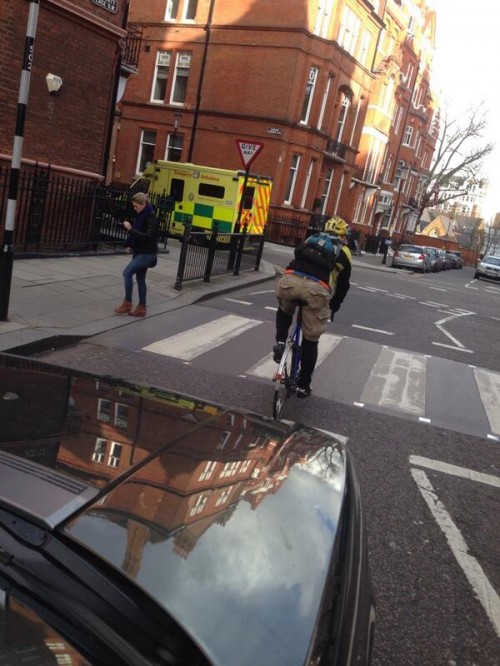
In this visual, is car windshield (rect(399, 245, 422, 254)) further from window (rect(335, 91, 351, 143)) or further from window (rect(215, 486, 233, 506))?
window (rect(215, 486, 233, 506))

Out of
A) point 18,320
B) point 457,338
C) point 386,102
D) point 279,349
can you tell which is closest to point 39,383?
point 279,349

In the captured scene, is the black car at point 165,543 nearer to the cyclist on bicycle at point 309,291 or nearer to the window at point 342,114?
the cyclist on bicycle at point 309,291

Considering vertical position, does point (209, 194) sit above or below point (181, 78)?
below

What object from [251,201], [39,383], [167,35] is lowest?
[39,383]

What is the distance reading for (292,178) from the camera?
3062cm

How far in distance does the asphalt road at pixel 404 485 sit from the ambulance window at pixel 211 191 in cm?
1154

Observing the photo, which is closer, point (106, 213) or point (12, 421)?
point (12, 421)

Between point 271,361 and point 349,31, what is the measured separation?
29628 mm

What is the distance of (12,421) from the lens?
1.87 meters

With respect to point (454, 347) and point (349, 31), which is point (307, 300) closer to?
point (454, 347)

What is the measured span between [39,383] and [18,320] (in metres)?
5.00

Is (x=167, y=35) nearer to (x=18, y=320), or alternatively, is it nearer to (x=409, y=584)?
(x=18, y=320)

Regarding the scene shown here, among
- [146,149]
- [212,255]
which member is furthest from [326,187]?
[212,255]

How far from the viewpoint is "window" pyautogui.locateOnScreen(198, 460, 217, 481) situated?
184 centimetres
